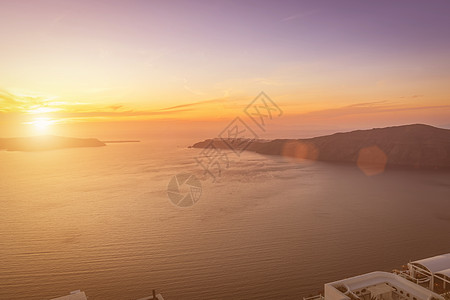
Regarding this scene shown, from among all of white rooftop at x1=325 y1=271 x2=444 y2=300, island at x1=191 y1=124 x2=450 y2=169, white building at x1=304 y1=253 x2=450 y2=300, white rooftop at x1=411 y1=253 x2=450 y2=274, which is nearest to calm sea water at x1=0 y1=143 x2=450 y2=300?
white rooftop at x1=325 y1=271 x2=444 y2=300

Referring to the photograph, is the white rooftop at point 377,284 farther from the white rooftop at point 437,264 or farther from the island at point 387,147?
the island at point 387,147

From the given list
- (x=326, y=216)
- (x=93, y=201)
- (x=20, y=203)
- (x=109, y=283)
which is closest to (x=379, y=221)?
(x=326, y=216)

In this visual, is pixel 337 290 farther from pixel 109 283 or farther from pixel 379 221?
pixel 379 221

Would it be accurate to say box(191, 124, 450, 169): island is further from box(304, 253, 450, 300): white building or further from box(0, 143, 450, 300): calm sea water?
box(304, 253, 450, 300): white building

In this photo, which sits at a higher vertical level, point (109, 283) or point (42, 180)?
point (42, 180)

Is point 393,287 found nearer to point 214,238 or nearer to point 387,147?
→ point 214,238

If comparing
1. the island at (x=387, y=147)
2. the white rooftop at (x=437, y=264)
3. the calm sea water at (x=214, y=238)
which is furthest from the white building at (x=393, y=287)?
the island at (x=387, y=147)
